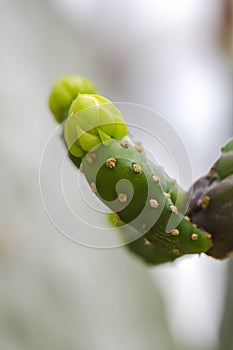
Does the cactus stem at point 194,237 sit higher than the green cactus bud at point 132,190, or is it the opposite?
the green cactus bud at point 132,190

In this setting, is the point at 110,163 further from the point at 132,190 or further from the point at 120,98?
the point at 120,98

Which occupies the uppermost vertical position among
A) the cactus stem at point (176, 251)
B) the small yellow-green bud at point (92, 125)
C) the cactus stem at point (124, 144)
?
the small yellow-green bud at point (92, 125)

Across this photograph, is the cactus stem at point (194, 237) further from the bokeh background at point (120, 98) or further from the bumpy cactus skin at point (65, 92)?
the bokeh background at point (120, 98)

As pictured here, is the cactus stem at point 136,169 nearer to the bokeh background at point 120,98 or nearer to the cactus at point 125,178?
the cactus at point 125,178

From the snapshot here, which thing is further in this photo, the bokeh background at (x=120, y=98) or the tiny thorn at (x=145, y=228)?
the bokeh background at (x=120, y=98)

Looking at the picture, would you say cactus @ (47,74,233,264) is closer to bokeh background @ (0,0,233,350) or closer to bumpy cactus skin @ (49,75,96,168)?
bumpy cactus skin @ (49,75,96,168)

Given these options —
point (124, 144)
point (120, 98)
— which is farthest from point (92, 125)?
point (120, 98)

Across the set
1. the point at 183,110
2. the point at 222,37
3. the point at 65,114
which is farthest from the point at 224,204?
the point at 222,37

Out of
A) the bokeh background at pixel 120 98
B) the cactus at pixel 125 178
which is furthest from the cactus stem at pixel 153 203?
the bokeh background at pixel 120 98
